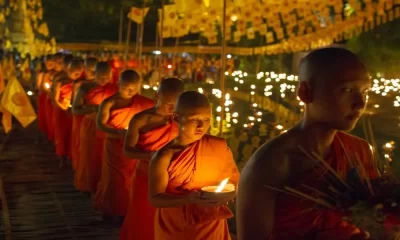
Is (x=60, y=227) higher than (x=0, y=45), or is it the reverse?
(x=0, y=45)

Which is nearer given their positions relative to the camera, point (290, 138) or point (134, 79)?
point (290, 138)

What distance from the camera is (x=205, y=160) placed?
156 inches

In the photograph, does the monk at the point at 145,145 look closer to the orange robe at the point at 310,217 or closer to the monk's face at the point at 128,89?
the monk's face at the point at 128,89

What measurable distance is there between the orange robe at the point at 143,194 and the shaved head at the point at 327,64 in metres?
2.89

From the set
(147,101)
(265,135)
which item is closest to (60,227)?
(147,101)

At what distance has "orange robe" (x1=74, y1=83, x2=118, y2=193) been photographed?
8.01m

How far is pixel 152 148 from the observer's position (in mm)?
5230

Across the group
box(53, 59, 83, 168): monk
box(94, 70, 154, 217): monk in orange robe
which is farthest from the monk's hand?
box(53, 59, 83, 168): monk

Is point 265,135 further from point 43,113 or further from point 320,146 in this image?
point 320,146

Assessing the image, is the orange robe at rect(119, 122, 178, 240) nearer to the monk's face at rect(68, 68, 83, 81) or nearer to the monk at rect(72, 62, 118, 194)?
the monk at rect(72, 62, 118, 194)

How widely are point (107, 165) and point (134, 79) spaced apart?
97cm

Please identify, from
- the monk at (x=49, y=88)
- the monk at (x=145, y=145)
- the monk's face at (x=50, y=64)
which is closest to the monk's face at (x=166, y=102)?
the monk at (x=145, y=145)

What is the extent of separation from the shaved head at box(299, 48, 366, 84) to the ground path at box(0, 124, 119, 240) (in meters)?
4.50

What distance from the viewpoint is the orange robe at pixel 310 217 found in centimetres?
224
